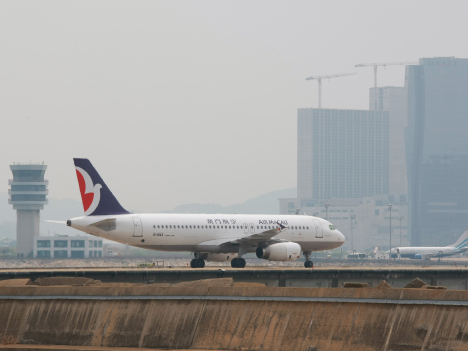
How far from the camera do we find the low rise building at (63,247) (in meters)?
188

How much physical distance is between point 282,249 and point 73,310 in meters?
29.1

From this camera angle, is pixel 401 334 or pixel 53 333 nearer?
pixel 401 334

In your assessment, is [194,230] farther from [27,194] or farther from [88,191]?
[27,194]

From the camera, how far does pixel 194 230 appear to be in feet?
179

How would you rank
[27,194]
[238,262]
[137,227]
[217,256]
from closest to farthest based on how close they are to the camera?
[137,227] < [238,262] < [217,256] < [27,194]

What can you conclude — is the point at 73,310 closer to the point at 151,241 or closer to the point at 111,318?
the point at 111,318

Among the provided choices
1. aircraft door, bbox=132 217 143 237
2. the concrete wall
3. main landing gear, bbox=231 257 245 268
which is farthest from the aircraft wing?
the concrete wall

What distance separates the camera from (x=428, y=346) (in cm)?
2106

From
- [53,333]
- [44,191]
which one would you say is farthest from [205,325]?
[44,191]

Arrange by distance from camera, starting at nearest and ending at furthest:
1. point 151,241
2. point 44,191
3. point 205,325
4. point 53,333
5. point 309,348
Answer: point 309,348, point 205,325, point 53,333, point 151,241, point 44,191

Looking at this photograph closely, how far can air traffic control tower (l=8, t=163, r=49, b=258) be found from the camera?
603ft

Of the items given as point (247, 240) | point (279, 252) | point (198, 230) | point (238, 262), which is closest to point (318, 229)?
point (279, 252)

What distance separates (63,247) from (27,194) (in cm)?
1532

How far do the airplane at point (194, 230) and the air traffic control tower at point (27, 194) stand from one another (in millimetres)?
131842
